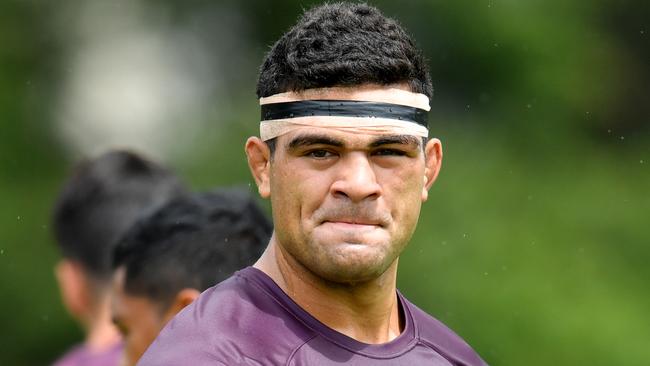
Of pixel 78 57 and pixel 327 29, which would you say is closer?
pixel 327 29

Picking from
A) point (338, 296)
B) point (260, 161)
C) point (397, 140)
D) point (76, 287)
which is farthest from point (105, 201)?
point (397, 140)

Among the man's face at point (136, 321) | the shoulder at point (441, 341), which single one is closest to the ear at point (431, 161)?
the shoulder at point (441, 341)

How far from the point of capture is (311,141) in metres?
5.10

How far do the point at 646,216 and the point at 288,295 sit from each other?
31.2 feet

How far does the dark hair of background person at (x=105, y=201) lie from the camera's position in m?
9.89

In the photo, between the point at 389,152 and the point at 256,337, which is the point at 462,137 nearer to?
the point at 389,152

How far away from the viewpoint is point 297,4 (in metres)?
15.1

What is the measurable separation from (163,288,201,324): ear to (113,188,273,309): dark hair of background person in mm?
27

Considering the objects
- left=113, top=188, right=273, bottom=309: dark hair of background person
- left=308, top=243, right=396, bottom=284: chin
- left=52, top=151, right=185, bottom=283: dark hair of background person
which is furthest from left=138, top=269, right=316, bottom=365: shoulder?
left=52, top=151, right=185, bottom=283: dark hair of background person

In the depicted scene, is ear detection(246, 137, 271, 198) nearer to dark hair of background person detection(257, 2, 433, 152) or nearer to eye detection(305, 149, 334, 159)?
dark hair of background person detection(257, 2, 433, 152)

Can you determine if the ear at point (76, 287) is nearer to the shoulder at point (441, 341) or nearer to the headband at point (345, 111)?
the shoulder at point (441, 341)

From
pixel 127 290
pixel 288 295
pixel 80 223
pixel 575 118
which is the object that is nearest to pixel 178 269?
pixel 127 290

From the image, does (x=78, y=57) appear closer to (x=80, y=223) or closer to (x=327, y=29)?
(x=80, y=223)

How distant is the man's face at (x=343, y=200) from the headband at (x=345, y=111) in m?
0.03
